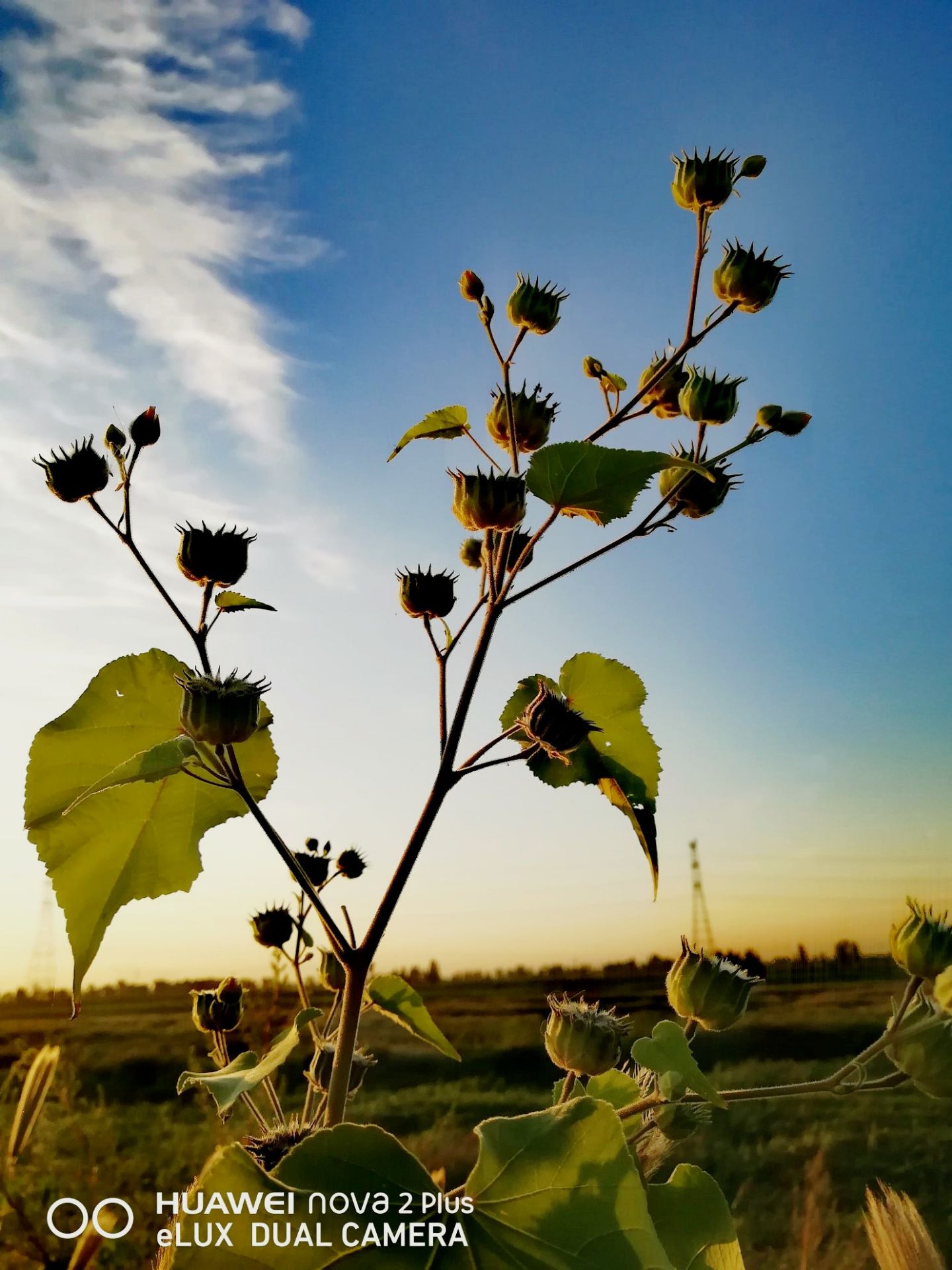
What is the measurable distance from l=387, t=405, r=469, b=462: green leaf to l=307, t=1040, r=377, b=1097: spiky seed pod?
444 mm

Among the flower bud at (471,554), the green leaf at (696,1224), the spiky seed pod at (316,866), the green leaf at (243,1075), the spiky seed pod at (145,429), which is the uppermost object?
the spiky seed pod at (145,429)

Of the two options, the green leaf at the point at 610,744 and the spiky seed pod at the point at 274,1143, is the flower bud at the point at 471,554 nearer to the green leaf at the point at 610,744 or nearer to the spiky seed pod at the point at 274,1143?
the green leaf at the point at 610,744

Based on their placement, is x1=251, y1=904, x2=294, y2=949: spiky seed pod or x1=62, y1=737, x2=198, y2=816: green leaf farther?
x1=251, y1=904, x2=294, y2=949: spiky seed pod

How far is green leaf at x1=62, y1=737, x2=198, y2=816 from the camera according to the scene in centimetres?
48

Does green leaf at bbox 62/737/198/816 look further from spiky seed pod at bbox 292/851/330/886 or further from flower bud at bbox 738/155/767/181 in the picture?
flower bud at bbox 738/155/767/181

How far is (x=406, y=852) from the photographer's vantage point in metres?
0.53

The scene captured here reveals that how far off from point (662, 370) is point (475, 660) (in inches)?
11.1

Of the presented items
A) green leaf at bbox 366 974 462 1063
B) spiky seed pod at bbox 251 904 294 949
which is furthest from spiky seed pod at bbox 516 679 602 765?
spiky seed pod at bbox 251 904 294 949

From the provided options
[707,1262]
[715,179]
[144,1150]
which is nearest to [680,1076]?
[707,1262]

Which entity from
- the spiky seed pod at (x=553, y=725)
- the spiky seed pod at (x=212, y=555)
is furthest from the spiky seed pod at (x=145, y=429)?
the spiky seed pod at (x=553, y=725)

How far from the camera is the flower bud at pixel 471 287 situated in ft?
2.67

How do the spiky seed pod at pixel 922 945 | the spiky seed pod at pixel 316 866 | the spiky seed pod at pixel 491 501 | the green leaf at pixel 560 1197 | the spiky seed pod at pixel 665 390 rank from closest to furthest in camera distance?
the green leaf at pixel 560 1197
the spiky seed pod at pixel 922 945
the spiky seed pod at pixel 491 501
the spiky seed pod at pixel 665 390
the spiky seed pod at pixel 316 866

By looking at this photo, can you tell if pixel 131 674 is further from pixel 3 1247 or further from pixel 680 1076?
pixel 3 1247

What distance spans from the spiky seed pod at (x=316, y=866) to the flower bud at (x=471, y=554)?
1.09 ft
